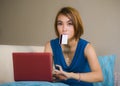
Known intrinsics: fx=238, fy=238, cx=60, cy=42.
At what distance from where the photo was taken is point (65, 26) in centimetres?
146

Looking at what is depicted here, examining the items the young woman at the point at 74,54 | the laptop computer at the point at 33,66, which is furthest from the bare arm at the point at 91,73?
the laptop computer at the point at 33,66

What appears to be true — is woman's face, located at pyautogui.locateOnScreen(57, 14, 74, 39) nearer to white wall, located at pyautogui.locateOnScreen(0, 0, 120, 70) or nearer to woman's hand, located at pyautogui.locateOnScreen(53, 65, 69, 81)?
woman's hand, located at pyautogui.locateOnScreen(53, 65, 69, 81)

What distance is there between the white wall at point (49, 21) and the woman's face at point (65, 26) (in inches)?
31.7

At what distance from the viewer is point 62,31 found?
1480mm

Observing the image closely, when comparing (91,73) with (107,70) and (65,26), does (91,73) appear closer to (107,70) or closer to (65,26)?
(65,26)

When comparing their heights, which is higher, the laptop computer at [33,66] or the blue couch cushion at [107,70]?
the laptop computer at [33,66]

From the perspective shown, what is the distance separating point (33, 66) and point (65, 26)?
1.33ft

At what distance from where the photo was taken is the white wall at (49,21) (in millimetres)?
2188

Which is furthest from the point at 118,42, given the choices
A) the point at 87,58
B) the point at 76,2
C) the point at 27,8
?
the point at 27,8

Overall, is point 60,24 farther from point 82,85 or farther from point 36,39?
point 36,39

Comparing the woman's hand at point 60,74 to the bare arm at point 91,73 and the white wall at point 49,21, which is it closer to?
the bare arm at point 91,73

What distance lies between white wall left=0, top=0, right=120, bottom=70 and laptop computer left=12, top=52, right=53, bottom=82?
117 centimetres

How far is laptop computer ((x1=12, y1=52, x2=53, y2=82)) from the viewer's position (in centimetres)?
113

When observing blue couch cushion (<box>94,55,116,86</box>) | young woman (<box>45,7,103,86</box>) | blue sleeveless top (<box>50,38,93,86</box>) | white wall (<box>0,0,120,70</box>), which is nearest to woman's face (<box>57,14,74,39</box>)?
young woman (<box>45,7,103,86</box>)
